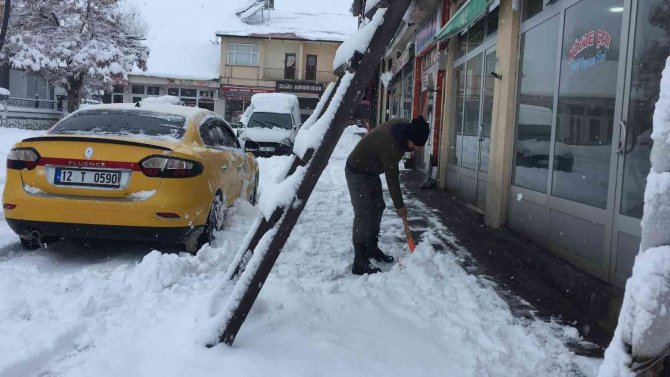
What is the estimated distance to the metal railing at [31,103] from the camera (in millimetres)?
25559

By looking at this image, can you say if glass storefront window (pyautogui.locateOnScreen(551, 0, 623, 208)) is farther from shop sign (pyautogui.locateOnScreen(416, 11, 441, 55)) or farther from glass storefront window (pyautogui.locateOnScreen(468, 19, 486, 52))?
shop sign (pyautogui.locateOnScreen(416, 11, 441, 55))

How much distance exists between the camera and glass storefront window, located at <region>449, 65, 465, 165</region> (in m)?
9.79

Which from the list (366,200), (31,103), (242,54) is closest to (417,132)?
(366,200)

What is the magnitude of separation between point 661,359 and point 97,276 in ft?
12.1

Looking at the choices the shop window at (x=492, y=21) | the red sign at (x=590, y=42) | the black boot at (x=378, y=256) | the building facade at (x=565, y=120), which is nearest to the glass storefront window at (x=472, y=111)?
the building facade at (x=565, y=120)

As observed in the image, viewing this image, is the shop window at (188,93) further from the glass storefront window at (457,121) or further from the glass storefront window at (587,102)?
the glass storefront window at (587,102)

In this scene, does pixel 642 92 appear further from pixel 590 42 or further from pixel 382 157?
pixel 382 157

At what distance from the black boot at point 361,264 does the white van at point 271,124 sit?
11.7m

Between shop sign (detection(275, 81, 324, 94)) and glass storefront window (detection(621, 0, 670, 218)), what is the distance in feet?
118

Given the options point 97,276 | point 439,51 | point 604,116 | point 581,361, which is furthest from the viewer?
point 439,51

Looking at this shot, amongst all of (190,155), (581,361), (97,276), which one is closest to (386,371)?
(581,361)

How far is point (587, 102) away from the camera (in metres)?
4.79

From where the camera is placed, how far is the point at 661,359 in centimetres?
176

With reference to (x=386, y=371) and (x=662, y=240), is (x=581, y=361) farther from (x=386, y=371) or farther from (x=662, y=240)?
(x=662, y=240)
